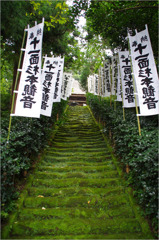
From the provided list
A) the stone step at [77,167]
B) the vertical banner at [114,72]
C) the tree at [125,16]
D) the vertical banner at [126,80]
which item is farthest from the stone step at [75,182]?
the tree at [125,16]

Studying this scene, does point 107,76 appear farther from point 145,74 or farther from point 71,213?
point 71,213

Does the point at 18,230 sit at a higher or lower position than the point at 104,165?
lower

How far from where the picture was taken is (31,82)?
16.2 feet

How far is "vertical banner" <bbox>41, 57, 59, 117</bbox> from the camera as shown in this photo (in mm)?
6867

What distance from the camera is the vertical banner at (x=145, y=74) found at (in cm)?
480

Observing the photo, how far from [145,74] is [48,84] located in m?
3.96

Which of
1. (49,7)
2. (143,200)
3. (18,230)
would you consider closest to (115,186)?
(143,200)

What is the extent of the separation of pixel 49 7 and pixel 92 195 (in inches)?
314

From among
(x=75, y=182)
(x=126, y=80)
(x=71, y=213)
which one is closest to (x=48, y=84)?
(x=126, y=80)

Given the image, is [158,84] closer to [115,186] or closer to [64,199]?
[115,186]

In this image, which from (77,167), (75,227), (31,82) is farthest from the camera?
(77,167)

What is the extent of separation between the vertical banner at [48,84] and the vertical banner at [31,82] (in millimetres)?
1889

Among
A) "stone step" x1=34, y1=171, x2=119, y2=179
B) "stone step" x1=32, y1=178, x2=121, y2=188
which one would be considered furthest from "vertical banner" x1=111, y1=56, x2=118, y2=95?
"stone step" x1=32, y1=178, x2=121, y2=188

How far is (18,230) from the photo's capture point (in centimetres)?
358
